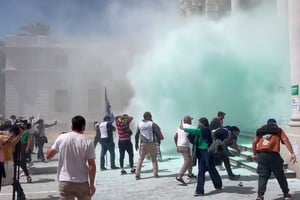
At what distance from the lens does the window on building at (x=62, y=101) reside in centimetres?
4744

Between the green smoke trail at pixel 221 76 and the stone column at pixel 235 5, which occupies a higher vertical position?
the stone column at pixel 235 5

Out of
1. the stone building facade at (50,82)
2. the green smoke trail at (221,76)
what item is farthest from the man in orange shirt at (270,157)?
the stone building facade at (50,82)

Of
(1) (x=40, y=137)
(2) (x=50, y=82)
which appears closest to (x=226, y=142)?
(1) (x=40, y=137)

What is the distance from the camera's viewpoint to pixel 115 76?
45188 mm

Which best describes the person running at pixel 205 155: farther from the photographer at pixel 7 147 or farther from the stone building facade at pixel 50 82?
the stone building facade at pixel 50 82

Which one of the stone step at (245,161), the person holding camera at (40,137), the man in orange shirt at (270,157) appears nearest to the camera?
the man in orange shirt at (270,157)

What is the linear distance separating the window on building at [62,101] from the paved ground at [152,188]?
37468 mm

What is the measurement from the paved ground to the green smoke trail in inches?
305

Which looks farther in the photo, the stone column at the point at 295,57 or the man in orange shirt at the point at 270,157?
the stone column at the point at 295,57

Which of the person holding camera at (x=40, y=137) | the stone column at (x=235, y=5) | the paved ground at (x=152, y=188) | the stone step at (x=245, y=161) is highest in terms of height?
the stone column at (x=235, y=5)

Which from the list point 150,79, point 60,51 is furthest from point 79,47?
point 150,79

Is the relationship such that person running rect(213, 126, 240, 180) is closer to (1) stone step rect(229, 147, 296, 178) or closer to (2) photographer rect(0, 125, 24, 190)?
(1) stone step rect(229, 147, 296, 178)

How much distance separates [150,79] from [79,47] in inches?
1145

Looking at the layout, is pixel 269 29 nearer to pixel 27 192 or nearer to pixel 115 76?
pixel 27 192
